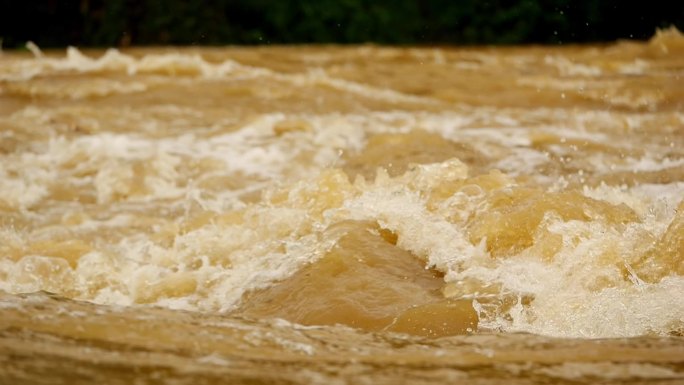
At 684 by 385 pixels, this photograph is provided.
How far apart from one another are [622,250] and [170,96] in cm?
413

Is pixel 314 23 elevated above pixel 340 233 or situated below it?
above

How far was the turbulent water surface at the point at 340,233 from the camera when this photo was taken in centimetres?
169

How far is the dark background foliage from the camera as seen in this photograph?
1066cm

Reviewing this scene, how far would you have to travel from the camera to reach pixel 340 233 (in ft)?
8.88

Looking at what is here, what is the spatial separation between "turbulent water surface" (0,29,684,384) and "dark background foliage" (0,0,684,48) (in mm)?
4391

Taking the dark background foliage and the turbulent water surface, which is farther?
the dark background foliage

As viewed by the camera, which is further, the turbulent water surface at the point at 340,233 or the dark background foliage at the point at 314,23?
the dark background foliage at the point at 314,23

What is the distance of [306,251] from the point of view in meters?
2.64

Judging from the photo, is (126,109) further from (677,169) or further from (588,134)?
(677,169)

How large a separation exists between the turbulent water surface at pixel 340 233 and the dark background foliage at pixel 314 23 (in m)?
4.39

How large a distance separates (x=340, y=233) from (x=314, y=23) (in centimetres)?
828

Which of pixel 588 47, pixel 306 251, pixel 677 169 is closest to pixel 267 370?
pixel 306 251

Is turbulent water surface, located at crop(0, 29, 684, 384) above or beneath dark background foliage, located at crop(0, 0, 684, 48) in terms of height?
beneath

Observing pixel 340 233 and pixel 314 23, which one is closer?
pixel 340 233
